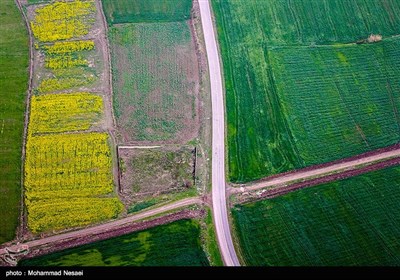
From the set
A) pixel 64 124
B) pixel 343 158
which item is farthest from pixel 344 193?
pixel 64 124

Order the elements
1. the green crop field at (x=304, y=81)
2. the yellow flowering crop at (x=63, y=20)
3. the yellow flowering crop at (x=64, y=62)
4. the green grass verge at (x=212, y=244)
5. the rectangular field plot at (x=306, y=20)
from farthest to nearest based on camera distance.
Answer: the rectangular field plot at (x=306, y=20) → the yellow flowering crop at (x=63, y=20) → the yellow flowering crop at (x=64, y=62) → the green crop field at (x=304, y=81) → the green grass verge at (x=212, y=244)

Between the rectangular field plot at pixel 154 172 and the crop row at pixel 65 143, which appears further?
the rectangular field plot at pixel 154 172

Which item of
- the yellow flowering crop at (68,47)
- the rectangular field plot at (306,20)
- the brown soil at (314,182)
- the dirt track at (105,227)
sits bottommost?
the dirt track at (105,227)

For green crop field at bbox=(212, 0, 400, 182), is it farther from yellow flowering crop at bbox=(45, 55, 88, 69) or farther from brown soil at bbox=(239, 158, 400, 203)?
yellow flowering crop at bbox=(45, 55, 88, 69)

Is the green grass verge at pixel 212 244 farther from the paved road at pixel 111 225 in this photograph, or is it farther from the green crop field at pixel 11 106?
the green crop field at pixel 11 106

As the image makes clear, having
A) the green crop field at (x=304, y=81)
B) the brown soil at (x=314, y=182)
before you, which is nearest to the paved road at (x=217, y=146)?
the green crop field at (x=304, y=81)

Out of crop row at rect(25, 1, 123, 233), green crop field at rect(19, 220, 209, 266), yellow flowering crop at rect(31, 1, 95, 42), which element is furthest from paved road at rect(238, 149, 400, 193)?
yellow flowering crop at rect(31, 1, 95, 42)

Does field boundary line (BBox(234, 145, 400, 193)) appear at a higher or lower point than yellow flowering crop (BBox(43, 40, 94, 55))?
lower
